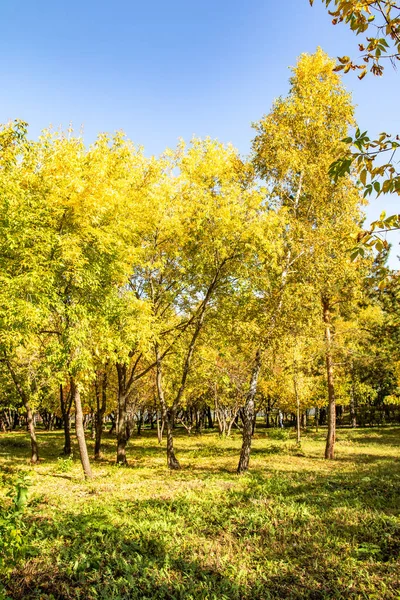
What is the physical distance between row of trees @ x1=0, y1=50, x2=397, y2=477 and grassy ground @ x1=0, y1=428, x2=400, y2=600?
4142 mm

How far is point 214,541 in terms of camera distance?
6387 mm

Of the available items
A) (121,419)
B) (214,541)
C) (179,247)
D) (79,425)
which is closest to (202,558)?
(214,541)

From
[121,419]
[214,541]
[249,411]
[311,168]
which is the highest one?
[311,168]

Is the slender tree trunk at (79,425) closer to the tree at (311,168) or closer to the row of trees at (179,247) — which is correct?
the row of trees at (179,247)

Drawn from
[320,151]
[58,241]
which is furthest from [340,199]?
[58,241]

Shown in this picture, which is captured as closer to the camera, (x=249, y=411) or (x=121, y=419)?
(x=249, y=411)

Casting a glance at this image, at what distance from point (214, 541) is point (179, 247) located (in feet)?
41.3

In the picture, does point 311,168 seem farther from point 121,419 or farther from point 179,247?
point 121,419

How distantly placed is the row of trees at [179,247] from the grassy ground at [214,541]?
4.14 metres

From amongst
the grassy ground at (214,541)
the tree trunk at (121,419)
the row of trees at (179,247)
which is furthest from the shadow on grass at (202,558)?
the tree trunk at (121,419)

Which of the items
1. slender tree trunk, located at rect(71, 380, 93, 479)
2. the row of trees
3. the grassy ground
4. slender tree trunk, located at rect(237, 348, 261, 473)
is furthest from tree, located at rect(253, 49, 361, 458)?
slender tree trunk, located at rect(71, 380, 93, 479)

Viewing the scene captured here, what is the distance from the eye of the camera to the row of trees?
36.1 ft

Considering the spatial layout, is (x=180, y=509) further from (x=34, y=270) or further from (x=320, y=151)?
(x=320, y=151)

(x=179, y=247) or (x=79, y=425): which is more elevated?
(x=179, y=247)
